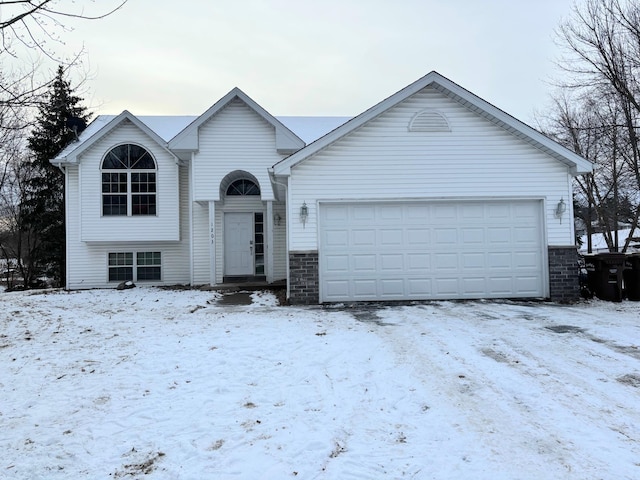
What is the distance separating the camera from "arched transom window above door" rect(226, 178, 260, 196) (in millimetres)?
14367

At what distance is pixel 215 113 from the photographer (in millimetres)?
13039

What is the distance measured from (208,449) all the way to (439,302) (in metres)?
7.41

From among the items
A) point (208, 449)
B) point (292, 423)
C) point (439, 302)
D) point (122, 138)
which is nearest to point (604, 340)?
point (439, 302)

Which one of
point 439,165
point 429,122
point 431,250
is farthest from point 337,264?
point 429,122

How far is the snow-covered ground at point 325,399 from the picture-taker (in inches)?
117

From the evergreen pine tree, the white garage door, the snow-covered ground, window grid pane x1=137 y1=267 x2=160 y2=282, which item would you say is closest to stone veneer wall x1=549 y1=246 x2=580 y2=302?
the white garage door

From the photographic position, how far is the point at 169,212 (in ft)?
46.6

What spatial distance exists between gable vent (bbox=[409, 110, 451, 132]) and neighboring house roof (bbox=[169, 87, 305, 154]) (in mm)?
4571

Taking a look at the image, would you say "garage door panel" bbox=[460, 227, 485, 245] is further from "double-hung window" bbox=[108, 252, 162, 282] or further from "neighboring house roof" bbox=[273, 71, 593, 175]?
"double-hung window" bbox=[108, 252, 162, 282]

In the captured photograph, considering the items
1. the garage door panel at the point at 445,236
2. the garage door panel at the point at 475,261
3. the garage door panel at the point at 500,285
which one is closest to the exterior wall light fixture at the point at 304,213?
the garage door panel at the point at 445,236

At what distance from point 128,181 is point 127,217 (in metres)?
1.27

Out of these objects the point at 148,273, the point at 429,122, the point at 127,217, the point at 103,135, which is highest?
the point at 103,135

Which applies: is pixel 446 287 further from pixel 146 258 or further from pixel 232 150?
pixel 146 258

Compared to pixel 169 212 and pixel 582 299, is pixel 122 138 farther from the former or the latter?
pixel 582 299
